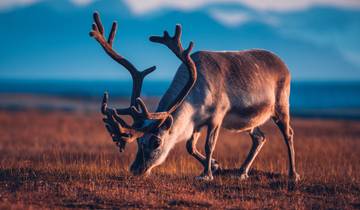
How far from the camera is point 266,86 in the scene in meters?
13.0

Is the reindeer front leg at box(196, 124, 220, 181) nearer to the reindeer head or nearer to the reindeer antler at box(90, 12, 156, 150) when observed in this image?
the reindeer head

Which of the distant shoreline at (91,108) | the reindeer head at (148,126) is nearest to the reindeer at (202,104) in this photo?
the reindeer head at (148,126)

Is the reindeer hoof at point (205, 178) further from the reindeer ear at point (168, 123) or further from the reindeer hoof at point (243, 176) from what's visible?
the reindeer ear at point (168, 123)

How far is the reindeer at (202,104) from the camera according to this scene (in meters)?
11.2

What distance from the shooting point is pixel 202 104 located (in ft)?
38.5

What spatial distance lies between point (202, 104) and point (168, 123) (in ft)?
2.84

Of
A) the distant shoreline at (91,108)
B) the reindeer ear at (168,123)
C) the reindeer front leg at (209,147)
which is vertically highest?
the distant shoreline at (91,108)

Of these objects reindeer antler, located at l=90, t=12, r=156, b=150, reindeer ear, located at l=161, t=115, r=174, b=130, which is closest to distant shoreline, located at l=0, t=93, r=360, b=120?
reindeer antler, located at l=90, t=12, r=156, b=150

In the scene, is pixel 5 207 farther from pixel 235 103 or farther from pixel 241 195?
pixel 235 103

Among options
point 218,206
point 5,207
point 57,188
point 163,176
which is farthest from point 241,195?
point 5,207

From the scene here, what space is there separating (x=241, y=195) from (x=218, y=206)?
95 cm

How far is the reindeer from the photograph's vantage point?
11219 millimetres

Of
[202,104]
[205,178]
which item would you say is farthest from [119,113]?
[205,178]

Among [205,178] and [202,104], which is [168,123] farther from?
[205,178]
